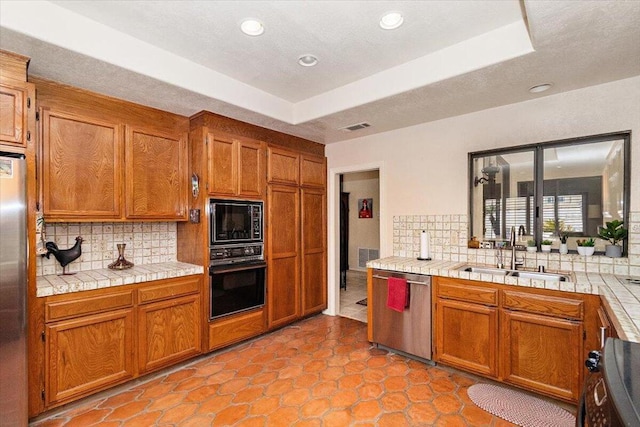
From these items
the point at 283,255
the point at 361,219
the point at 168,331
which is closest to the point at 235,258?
the point at 283,255

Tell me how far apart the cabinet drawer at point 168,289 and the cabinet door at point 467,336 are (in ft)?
7.30

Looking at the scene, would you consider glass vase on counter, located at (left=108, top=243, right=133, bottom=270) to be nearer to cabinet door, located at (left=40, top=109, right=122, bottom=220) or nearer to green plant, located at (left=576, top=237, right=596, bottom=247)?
cabinet door, located at (left=40, top=109, right=122, bottom=220)

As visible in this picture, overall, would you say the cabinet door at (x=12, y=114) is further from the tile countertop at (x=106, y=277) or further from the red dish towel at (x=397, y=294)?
the red dish towel at (x=397, y=294)

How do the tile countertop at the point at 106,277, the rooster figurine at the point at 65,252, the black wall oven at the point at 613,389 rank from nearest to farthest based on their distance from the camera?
the black wall oven at the point at 613,389 < the tile countertop at the point at 106,277 < the rooster figurine at the point at 65,252

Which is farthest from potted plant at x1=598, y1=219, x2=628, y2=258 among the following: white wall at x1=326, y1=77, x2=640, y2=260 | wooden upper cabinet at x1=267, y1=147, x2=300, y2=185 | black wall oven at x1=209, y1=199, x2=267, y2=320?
black wall oven at x1=209, y1=199, x2=267, y2=320

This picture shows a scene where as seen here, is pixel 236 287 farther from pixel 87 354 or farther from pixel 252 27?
pixel 252 27

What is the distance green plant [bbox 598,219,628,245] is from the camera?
2422 millimetres

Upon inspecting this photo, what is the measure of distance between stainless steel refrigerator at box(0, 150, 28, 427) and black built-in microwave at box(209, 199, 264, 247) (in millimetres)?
1345

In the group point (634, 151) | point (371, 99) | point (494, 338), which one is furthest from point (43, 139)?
point (634, 151)

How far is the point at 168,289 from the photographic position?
107 inches

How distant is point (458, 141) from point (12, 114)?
11.8ft

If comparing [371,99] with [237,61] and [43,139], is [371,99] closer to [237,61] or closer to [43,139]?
[237,61]

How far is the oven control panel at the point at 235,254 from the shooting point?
3054mm

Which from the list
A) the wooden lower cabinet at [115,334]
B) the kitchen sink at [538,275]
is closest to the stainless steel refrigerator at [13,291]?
the wooden lower cabinet at [115,334]
